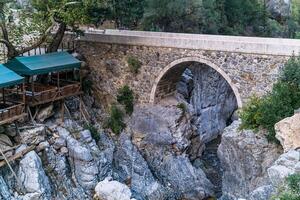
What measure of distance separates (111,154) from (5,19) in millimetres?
9332

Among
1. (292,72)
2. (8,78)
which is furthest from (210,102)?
(8,78)

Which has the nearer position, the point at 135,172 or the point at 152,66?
the point at 135,172

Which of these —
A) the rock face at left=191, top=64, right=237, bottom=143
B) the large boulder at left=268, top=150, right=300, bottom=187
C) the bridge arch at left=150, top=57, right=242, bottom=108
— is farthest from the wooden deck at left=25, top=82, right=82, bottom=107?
the large boulder at left=268, top=150, right=300, bottom=187

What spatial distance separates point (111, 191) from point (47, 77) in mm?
8511

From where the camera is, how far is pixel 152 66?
1002 inches

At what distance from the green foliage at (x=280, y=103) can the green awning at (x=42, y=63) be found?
10150 mm

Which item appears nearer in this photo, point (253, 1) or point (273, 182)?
point (273, 182)

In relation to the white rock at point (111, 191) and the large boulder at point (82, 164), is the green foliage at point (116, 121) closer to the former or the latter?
the large boulder at point (82, 164)

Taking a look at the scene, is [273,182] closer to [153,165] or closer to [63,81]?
[153,165]

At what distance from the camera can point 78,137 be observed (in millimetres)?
23453

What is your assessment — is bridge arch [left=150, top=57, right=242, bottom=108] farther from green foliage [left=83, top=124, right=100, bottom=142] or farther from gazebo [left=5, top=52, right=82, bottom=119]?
gazebo [left=5, top=52, right=82, bottom=119]

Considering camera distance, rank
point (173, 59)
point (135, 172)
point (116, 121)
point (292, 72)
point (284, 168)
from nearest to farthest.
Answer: point (284, 168) → point (292, 72) → point (135, 172) → point (173, 59) → point (116, 121)

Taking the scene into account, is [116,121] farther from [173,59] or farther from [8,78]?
[8,78]

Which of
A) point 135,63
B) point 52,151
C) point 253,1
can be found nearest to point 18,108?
point 52,151
